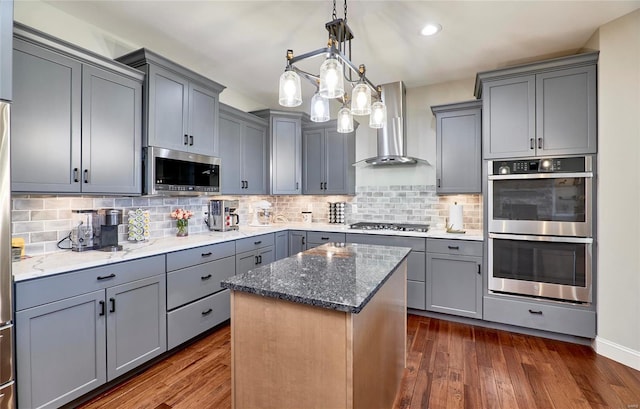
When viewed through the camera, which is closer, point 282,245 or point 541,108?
point 541,108

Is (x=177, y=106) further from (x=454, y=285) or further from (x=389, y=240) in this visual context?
(x=454, y=285)

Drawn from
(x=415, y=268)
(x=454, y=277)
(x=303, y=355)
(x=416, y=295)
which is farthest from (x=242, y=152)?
(x=303, y=355)

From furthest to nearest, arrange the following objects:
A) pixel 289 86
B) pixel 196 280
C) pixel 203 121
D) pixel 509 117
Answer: pixel 203 121, pixel 509 117, pixel 196 280, pixel 289 86

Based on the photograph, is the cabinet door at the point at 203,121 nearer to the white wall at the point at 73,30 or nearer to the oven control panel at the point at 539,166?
the white wall at the point at 73,30

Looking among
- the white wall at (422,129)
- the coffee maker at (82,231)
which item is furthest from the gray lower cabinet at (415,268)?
the coffee maker at (82,231)

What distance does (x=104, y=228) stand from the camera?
2.31 metres

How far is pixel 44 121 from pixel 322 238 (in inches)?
108

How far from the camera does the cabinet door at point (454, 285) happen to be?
9.87ft

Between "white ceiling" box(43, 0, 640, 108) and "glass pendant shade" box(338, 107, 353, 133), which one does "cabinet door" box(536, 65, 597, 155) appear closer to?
"white ceiling" box(43, 0, 640, 108)

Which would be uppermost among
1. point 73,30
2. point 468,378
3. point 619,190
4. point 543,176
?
point 73,30

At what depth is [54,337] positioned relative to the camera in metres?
1.71

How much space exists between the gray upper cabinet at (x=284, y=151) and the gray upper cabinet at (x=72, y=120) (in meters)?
1.84

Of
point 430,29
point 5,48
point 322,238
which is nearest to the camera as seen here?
point 5,48

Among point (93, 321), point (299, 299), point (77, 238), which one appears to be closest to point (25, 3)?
point (77, 238)
